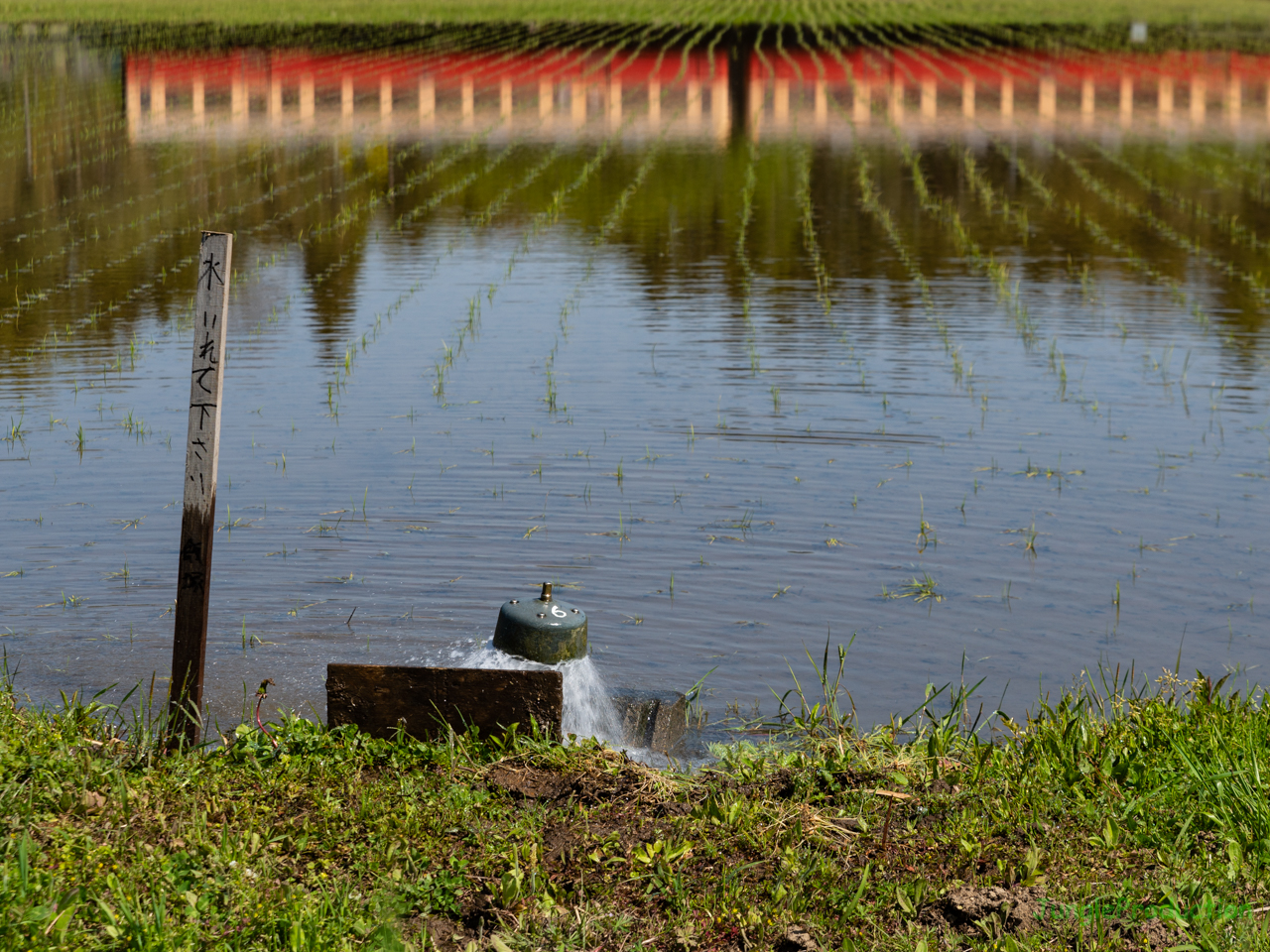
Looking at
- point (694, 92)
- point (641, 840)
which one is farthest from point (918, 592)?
point (694, 92)

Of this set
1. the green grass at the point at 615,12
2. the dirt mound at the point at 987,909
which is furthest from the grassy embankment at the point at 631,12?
the dirt mound at the point at 987,909

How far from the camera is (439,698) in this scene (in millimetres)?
5758

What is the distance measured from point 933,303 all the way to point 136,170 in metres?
15.5

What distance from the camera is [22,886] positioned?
4.19 m

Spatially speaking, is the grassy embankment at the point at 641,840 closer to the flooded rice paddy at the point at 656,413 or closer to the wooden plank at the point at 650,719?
the wooden plank at the point at 650,719

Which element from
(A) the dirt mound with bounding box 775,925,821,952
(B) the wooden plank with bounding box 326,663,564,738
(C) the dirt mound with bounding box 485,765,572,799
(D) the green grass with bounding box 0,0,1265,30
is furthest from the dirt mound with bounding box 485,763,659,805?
(D) the green grass with bounding box 0,0,1265,30

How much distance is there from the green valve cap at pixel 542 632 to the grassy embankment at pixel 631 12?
157ft

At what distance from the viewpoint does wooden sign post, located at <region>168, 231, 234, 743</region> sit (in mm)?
5797

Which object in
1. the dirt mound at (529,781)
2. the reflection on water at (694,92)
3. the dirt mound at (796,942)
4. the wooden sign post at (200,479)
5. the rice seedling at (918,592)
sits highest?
the reflection on water at (694,92)

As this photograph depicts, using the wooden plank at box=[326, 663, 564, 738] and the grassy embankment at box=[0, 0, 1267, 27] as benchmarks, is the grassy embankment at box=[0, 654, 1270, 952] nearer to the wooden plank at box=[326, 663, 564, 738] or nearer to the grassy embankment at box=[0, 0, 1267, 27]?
the wooden plank at box=[326, 663, 564, 738]

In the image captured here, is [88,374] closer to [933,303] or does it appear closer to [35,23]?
[933,303]

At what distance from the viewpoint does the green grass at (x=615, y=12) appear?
171 feet

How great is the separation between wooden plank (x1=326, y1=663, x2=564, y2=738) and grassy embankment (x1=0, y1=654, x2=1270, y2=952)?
114 millimetres

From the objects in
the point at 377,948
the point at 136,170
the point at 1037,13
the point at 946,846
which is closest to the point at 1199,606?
the point at 946,846
